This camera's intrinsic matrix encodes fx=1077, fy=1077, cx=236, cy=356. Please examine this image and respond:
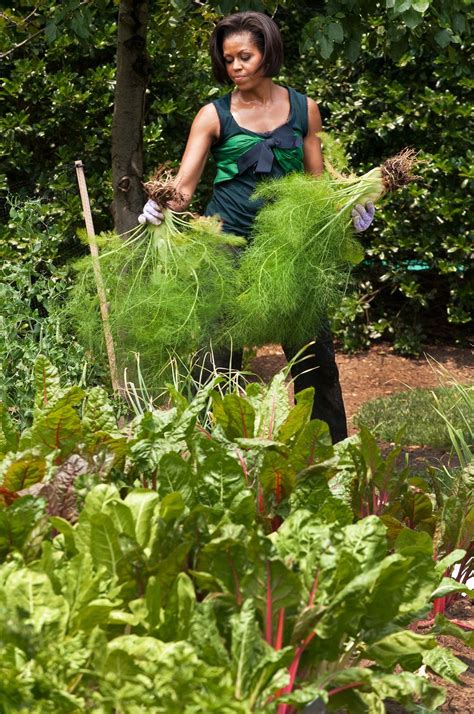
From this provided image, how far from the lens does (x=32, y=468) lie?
2.47 meters

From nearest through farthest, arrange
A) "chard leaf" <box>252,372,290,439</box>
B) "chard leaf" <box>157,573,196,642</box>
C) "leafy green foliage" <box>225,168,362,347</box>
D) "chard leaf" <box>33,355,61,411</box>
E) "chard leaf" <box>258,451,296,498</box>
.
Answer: "chard leaf" <box>157,573,196,642</box>
"chard leaf" <box>258,451,296,498</box>
"chard leaf" <box>252,372,290,439</box>
"chard leaf" <box>33,355,61,411</box>
"leafy green foliage" <box>225,168,362,347</box>

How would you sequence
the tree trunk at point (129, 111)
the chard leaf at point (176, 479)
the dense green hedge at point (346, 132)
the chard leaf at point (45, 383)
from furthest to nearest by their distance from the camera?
1. the dense green hedge at point (346, 132)
2. the tree trunk at point (129, 111)
3. the chard leaf at point (45, 383)
4. the chard leaf at point (176, 479)

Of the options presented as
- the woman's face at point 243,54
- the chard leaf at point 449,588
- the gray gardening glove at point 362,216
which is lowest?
the chard leaf at point 449,588

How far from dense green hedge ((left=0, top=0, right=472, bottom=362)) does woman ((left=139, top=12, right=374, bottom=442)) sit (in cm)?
144

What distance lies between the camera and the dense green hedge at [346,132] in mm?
6523

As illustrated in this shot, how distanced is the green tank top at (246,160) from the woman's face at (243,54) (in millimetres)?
172

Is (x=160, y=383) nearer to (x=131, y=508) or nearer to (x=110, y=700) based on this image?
(x=131, y=508)

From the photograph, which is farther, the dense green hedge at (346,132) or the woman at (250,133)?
the dense green hedge at (346,132)

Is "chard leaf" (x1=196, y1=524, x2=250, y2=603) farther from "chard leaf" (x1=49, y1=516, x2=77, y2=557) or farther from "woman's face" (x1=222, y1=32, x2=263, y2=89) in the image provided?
"woman's face" (x1=222, y1=32, x2=263, y2=89)

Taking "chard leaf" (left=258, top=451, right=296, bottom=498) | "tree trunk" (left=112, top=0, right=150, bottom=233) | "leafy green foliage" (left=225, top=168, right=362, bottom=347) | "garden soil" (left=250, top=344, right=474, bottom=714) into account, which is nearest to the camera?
"chard leaf" (left=258, top=451, right=296, bottom=498)

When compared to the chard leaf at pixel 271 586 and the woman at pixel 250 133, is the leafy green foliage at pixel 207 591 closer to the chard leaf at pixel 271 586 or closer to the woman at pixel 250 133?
the chard leaf at pixel 271 586

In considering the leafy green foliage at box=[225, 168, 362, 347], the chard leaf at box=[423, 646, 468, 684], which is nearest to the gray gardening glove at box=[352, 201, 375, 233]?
the leafy green foliage at box=[225, 168, 362, 347]

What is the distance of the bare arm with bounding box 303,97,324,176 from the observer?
4.54 meters

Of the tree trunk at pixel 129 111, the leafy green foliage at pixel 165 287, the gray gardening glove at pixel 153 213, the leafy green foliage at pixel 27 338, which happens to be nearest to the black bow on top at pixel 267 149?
the leafy green foliage at pixel 165 287
